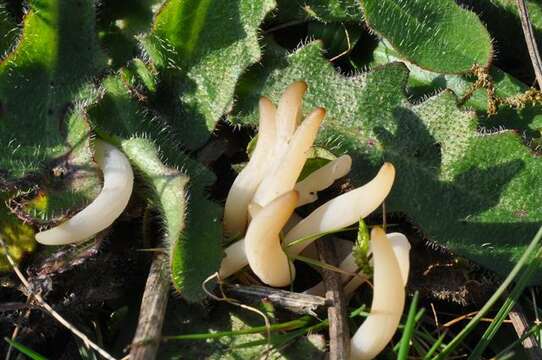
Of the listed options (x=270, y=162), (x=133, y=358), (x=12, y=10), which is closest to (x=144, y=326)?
(x=133, y=358)

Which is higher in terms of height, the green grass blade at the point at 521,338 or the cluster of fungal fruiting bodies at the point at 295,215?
the cluster of fungal fruiting bodies at the point at 295,215

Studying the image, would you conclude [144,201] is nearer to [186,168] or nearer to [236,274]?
[186,168]

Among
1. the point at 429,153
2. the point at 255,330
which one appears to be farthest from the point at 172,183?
the point at 429,153

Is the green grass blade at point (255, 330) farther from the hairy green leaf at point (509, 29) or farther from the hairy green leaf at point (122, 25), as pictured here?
the hairy green leaf at point (509, 29)

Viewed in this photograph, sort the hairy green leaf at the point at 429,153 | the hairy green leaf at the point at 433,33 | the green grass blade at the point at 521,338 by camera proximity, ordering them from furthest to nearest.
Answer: the hairy green leaf at the point at 433,33
the hairy green leaf at the point at 429,153
the green grass blade at the point at 521,338

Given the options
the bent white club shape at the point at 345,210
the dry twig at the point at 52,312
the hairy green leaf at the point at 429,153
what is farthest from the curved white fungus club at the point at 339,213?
the dry twig at the point at 52,312

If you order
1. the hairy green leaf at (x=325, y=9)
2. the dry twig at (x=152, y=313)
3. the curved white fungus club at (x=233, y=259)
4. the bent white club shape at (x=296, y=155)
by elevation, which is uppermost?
the hairy green leaf at (x=325, y=9)
